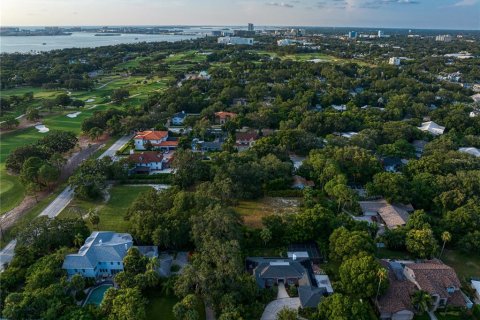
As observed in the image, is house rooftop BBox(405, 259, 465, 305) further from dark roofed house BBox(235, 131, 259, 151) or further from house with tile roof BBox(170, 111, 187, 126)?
house with tile roof BBox(170, 111, 187, 126)

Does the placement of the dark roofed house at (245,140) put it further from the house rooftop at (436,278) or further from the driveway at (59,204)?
the house rooftop at (436,278)

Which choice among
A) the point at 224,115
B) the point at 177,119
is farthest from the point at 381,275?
the point at 177,119

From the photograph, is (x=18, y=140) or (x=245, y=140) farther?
(x=18, y=140)

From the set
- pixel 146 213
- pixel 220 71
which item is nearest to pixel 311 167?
pixel 146 213

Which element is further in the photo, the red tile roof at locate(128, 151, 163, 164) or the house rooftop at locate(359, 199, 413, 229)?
the red tile roof at locate(128, 151, 163, 164)

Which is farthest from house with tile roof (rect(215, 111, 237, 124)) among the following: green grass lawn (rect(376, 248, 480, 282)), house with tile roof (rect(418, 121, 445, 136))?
green grass lawn (rect(376, 248, 480, 282))

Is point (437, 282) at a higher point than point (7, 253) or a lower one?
higher

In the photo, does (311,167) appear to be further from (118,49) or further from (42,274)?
(118,49)

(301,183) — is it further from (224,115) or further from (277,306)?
(224,115)
